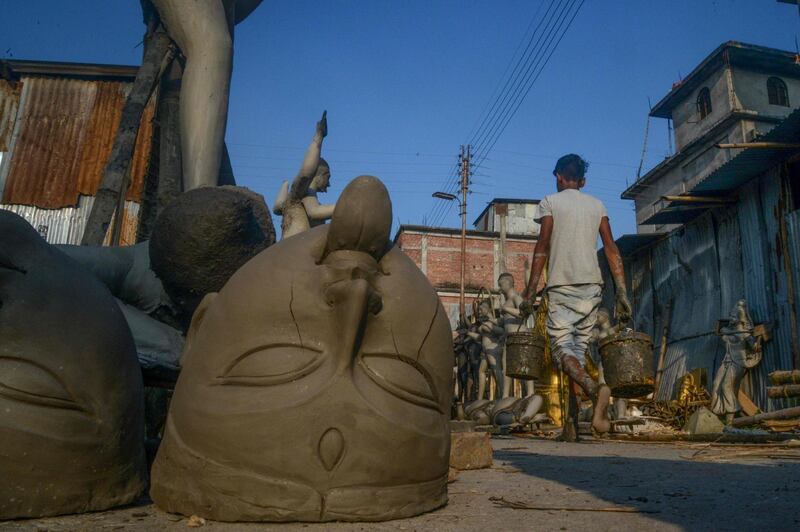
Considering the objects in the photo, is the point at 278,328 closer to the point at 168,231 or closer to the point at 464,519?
the point at 464,519

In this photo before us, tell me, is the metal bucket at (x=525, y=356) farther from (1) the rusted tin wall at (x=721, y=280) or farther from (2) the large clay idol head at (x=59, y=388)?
(1) the rusted tin wall at (x=721, y=280)

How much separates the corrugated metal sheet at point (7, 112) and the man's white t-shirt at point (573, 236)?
36.9ft

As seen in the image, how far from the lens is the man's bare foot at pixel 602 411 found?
4379mm

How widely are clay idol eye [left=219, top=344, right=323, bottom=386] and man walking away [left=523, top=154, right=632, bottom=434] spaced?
138 inches

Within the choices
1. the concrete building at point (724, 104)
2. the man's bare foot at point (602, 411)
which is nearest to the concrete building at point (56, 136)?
the man's bare foot at point (602, 411)

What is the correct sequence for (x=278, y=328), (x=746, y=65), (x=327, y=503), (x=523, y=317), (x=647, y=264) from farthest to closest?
(x=746, y=65), (x=647, y=264), (x=523, y=317), (x=278, y=328), (x=327, y=503)

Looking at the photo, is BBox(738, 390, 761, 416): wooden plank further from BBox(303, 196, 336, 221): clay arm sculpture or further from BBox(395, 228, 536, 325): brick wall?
BBox(395, 228, 536, 325): brick wall

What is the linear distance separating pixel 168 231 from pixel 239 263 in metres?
0.33

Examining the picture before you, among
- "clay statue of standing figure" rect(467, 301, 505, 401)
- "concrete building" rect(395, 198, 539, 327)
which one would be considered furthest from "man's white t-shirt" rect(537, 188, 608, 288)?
"concrete building" rect(395, 198, 539, 327)

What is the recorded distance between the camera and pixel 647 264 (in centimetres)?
1527

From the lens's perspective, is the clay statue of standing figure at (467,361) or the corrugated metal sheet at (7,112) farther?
the clay statue of standing figure at (467,361)

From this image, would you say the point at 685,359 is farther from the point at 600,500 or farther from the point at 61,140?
the point at 61,140

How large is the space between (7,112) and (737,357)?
1478 cm

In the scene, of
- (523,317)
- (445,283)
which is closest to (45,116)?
(523,317)
